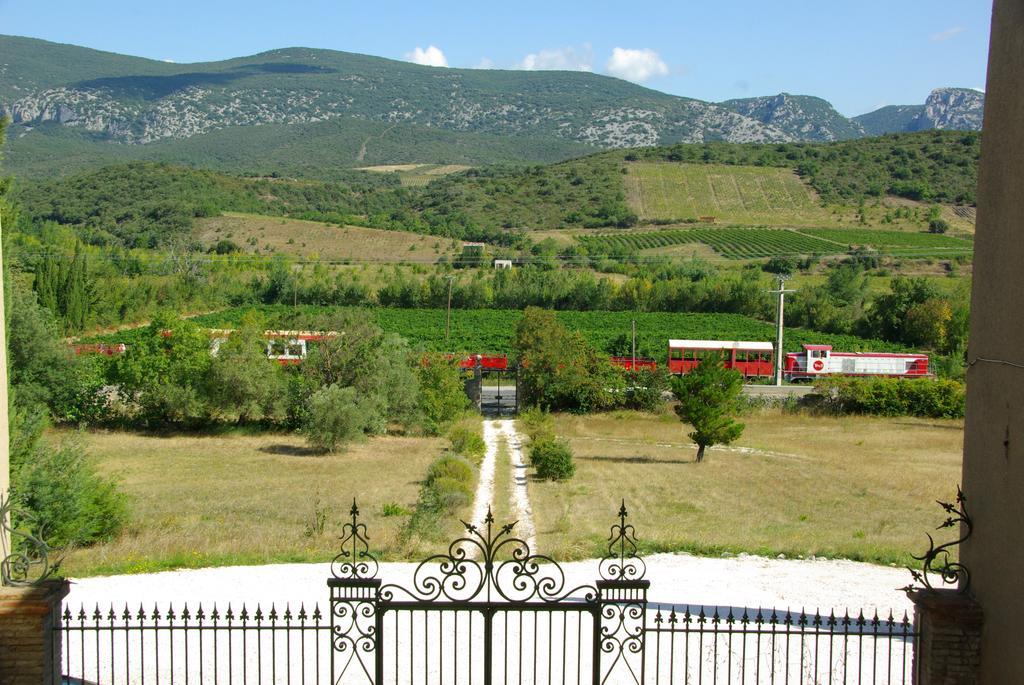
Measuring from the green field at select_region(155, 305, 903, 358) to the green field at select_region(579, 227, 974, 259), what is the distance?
87.1ft

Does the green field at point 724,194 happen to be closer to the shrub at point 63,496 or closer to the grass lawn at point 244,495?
the grass lawn at point 244,495

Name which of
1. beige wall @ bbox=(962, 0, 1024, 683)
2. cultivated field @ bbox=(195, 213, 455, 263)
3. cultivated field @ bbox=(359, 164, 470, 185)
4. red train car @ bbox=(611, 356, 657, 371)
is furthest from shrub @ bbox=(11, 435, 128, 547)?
cultivated field @ bbox=(359, 164, 470, 185)

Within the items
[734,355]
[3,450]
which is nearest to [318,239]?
[734,355]

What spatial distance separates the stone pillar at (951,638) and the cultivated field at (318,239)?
9241cm

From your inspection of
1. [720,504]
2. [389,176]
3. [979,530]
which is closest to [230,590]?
[979,530]

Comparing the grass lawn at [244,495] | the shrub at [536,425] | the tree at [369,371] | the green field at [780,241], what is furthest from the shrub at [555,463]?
the green field at [780,241]

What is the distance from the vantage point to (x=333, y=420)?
31.6 m

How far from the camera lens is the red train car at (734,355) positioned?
50.6m

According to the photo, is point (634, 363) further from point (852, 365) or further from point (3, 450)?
point (3, 450)

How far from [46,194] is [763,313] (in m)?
87.1

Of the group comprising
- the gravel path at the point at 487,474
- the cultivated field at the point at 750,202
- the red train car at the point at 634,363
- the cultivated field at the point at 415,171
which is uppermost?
the cultivated field at the point at 415,171

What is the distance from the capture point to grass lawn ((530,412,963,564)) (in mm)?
16625

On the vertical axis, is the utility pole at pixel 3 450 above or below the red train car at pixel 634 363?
above

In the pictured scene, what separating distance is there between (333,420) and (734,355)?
2623cm
